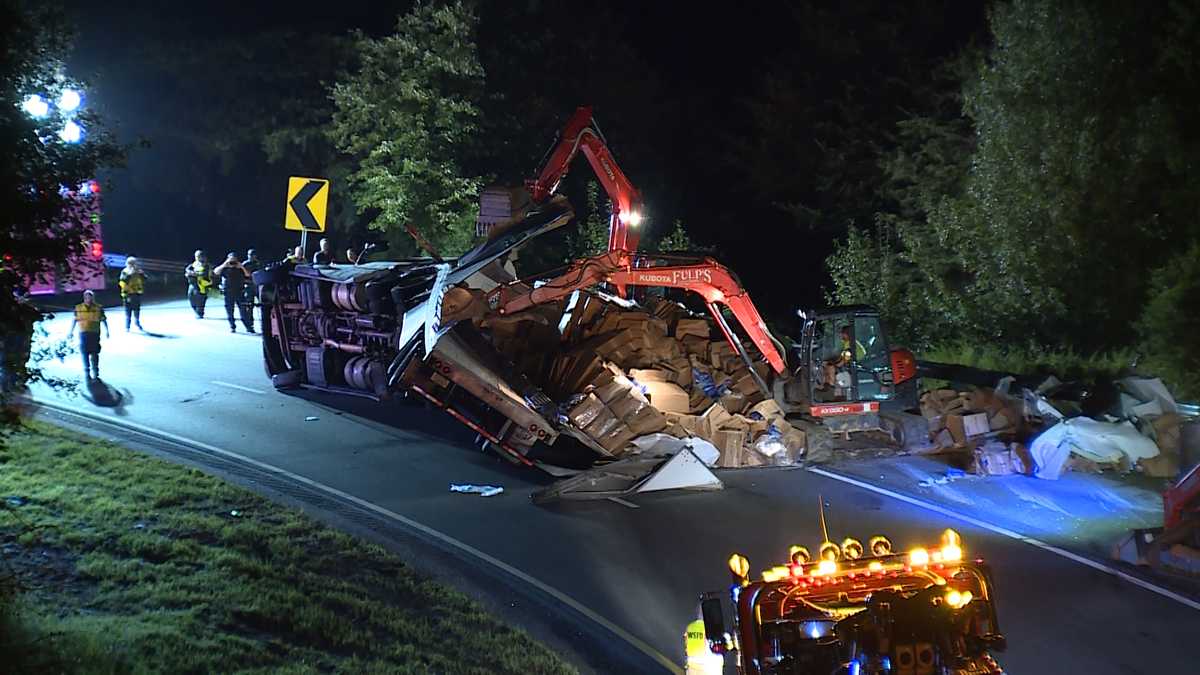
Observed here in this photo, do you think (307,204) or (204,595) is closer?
(204,595)

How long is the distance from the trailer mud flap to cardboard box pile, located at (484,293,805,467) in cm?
87

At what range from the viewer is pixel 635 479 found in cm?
1381

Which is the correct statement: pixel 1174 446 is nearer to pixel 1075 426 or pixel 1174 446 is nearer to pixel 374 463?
pixel 1075 426

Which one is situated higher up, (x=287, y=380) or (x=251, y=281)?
(x=251, y=281)

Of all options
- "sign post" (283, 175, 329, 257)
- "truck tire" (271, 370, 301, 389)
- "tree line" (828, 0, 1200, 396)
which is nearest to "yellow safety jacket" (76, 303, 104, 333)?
"truck tire" (271, 370, 301, 389)

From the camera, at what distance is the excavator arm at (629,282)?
1591 centimetres

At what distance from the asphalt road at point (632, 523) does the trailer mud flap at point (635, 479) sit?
0.76ft

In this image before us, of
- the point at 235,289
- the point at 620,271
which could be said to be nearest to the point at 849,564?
the point at 620,271

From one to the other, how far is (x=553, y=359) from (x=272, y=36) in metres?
28.5

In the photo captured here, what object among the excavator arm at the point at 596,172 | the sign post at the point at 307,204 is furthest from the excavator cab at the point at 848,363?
the sign post at the point at 307,204

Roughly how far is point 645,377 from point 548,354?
1.52 meters

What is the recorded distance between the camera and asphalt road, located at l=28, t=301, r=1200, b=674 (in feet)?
30.8

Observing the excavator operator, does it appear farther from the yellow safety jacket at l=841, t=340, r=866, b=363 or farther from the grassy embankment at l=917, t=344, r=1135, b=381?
the grassy embankment at l=917, t=344, r=1135, b=381

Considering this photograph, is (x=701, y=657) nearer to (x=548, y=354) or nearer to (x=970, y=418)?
(x=548, y=354)
